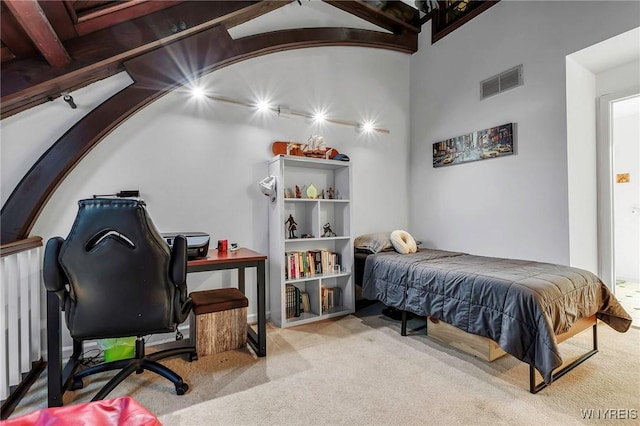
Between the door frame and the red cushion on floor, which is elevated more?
the door frame

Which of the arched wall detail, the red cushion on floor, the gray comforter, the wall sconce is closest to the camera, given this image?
the red cushion on floor

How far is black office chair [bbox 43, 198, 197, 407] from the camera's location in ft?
5.17

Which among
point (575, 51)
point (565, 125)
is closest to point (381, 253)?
point (565, 125)

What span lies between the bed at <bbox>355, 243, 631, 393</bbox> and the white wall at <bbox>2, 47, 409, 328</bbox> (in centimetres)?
120

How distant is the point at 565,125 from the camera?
107 inches

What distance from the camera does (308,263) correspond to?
3182 millimetres

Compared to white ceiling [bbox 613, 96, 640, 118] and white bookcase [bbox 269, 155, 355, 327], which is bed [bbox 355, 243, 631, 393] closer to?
white bookcase [bbox 269, 155, 355, 327]

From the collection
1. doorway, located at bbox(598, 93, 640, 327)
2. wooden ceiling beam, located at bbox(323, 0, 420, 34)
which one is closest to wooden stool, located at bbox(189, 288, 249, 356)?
wooden ceiling beam, located at bbox(323, 0, 420, 34)

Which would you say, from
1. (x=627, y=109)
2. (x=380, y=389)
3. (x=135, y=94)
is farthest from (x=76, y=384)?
(x=627, y=109)

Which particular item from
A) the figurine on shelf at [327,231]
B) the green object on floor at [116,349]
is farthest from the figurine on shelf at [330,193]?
the green object on floor at [116,349]

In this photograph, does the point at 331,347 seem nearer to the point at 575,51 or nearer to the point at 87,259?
the point at 87,259

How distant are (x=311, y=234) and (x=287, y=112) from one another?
1361mm

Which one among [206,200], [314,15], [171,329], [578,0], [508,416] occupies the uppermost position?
[314,15]

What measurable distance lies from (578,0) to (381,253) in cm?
286
